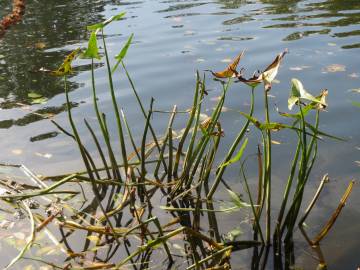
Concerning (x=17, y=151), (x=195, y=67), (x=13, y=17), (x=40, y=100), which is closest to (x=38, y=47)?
(x=40, y=100)

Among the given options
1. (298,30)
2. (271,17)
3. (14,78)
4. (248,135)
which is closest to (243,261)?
(248,135)

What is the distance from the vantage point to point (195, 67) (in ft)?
20.2

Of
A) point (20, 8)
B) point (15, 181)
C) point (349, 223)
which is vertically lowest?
point (349, 223)

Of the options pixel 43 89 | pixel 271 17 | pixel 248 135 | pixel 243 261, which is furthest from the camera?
pixel 271 17

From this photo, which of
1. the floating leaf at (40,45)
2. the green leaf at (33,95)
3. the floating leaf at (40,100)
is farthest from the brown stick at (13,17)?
the floating leaf at (40,45)

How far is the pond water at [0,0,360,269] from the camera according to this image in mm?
3855

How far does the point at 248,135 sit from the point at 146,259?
185 centimetres

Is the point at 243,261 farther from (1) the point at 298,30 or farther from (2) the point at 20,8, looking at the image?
(1) the point at 298,30

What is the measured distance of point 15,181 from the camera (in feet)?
11.8

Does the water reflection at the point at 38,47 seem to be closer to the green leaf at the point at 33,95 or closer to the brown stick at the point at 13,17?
the green leaf at the point at 33,95

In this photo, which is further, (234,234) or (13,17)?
(234,234)

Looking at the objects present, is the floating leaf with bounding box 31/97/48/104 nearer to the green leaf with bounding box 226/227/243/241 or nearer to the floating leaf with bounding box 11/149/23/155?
the floating leaf with bounding box 11/149/23/155

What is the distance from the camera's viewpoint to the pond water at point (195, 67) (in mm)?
3855

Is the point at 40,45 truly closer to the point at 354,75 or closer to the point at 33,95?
the point at 33,95
